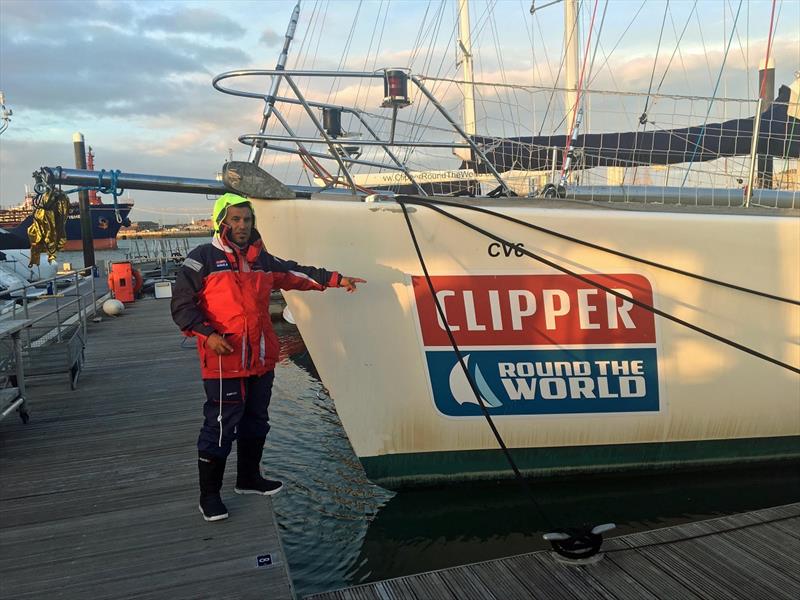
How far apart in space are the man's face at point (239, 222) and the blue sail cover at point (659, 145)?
107 inches

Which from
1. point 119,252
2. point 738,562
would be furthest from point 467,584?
point 119,252

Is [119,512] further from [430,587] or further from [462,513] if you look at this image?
[462,513]

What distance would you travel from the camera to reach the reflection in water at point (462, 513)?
385cm

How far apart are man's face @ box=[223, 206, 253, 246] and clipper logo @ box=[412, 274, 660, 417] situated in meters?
1.27

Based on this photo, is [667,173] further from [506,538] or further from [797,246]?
[506,538]

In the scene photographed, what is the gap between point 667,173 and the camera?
4988 mm

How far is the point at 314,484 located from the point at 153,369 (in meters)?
3.53

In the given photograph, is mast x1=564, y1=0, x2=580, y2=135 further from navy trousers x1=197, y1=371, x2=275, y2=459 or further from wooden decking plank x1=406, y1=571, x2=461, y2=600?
wooden decking plank x1=406, y1=571, x2=461, y2=600

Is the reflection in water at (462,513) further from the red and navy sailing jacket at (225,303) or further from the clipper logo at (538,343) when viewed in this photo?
the red and navy sailing jacket at (225,303)

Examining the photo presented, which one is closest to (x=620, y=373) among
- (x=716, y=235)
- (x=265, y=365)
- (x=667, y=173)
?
(x=716, y=235)

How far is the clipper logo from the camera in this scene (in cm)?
400

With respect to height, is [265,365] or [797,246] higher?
[797,246]

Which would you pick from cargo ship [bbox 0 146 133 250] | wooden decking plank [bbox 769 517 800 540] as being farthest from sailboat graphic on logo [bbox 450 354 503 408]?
cargo ship [bbox 0 146 133 250]

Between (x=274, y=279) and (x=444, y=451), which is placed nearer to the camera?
(x=274, y=279)
